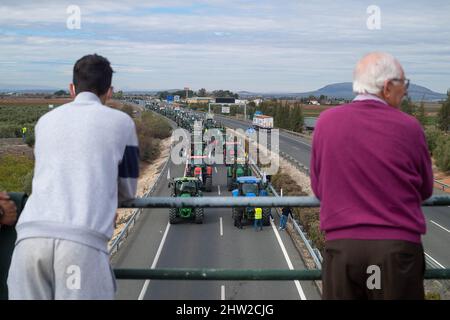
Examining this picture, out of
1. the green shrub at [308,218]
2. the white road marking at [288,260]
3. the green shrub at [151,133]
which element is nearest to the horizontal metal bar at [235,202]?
the white road marking at [288,260]

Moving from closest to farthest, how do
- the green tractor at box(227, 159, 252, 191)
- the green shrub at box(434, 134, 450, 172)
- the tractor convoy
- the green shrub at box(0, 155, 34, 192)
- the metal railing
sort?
the metal railing < the tractor convoy < the green tractor at box(227, 159, 252, 191) < the green shrub at box(0, 155, 34, 192) < the green shrub at box(434, 134, 450, 172)

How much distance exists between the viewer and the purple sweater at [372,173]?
9.64ft

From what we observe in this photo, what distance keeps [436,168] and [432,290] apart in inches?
1492

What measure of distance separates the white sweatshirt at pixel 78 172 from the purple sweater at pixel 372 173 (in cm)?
109

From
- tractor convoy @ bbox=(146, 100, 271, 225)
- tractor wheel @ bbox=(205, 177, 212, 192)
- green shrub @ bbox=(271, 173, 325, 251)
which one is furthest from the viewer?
tractor wheel @ bbox=(205, 177, 212, 192)

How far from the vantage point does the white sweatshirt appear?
2865 millimetres

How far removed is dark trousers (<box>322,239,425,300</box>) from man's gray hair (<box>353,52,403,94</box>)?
0.84 m

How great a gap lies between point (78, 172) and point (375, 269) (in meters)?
1.59

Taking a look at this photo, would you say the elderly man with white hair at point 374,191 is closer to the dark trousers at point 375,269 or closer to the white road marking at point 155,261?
the dark trousers at point 375,269

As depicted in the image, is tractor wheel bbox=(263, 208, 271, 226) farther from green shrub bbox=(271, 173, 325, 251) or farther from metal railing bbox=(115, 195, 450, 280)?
metal railing bbox=(115, 195, 450, 280)

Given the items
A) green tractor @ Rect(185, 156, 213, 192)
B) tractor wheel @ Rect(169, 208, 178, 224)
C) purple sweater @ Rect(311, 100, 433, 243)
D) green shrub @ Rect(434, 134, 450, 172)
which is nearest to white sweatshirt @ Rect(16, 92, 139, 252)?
purple sweater @ Rect(311, 100, 433, 243)

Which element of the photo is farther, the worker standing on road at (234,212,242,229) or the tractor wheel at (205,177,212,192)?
the tractor wheel at (205,177,212,192)

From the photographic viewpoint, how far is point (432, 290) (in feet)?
46.6
